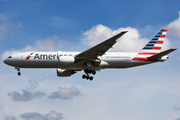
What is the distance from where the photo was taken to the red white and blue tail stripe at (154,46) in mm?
37959

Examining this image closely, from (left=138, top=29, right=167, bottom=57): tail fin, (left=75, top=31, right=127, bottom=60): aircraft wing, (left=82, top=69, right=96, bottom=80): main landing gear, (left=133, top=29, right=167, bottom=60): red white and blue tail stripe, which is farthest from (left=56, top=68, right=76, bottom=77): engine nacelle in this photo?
(left=138, top=29, right=167, bottom=57): tail fin

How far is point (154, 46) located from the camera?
39812 mm

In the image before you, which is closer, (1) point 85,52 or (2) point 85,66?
(1) point 85,52

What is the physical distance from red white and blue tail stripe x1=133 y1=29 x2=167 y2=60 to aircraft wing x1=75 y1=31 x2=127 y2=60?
22.9 feet

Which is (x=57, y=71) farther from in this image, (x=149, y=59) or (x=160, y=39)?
(x=160, y=39)

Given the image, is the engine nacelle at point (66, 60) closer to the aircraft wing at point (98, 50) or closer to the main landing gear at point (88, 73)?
the aircraft wing at point (98, 50)

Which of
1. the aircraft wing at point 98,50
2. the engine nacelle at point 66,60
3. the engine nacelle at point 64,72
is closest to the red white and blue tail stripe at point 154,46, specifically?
the aircraft wing at point 98,50

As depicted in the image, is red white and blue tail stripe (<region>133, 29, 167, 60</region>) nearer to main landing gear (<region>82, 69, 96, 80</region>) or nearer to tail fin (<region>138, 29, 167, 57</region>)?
tail fin (<region>138, 29, 167, 57</region>)

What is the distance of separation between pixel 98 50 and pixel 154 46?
11.3 m

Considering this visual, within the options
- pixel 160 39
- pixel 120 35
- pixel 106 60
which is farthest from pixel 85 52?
pixel 160 39

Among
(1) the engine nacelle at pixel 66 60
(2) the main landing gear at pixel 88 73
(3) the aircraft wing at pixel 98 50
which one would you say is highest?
(3) the aircraft wing at pixel 98 50

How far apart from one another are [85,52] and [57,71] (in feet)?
28.1

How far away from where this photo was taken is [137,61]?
3697 cm

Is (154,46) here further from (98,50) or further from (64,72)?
(64,72)
